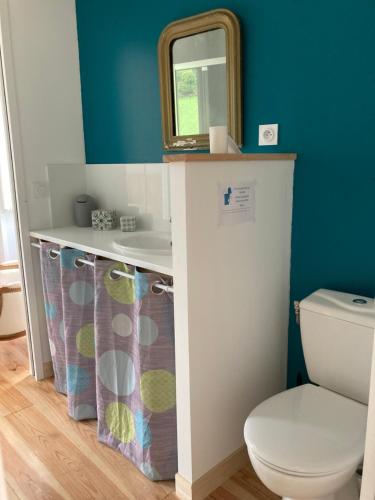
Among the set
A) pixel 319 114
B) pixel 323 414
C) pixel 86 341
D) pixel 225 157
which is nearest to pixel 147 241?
pixel 86 341

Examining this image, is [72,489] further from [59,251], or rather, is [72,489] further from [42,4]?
[42,4]

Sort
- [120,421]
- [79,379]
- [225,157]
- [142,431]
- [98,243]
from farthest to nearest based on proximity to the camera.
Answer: [79,379] < [98,243] < [120,421] < [142,431] < [225,157]

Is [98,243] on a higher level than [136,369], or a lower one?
higher

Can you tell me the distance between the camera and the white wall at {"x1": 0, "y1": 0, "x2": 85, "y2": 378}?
224 cm

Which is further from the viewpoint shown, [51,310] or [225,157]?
[51,310]

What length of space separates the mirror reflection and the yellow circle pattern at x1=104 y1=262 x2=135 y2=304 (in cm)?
78

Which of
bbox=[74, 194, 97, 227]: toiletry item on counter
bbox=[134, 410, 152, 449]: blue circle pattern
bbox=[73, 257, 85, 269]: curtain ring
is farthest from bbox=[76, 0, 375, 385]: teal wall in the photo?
bbox=[74, 194, 97, 227]: toiletry item on counter

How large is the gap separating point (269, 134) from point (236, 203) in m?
0.44

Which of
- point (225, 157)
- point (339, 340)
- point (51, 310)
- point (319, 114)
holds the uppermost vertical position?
point (319, 114)

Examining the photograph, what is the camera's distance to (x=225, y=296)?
5.05 feet

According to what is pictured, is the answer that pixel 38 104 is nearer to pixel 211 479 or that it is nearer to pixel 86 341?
pixel 86 341

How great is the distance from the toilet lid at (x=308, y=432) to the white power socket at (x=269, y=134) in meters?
1.00

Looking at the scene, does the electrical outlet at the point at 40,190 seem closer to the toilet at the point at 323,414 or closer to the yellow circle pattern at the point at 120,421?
the yellow circle pattern at the point at 120,421

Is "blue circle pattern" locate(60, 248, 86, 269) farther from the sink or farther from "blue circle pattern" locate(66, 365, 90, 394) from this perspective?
"blue circle pattern" locate(66, 365, 90, 394)
